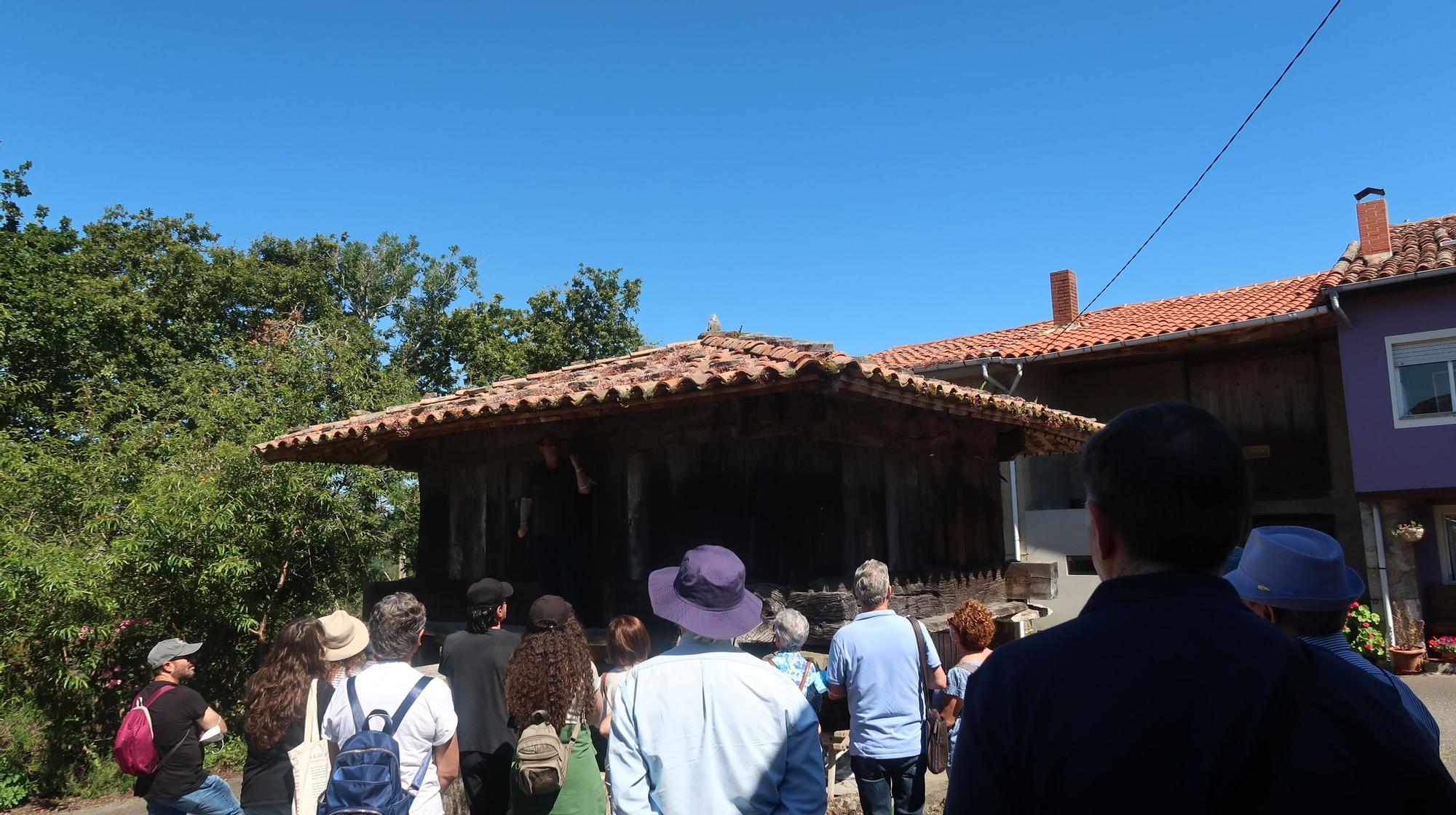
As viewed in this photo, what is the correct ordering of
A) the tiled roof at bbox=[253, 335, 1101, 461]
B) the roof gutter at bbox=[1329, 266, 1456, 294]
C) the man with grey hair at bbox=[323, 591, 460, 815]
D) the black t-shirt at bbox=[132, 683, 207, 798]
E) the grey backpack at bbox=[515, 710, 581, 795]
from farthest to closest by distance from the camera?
the roof gutter at bbox=[1329, 266, 1456, 294]
the tiled roof at bbox=[253, 335, 1101, 461]
the black t-shirt at bbox=[132, 683, 207, 798]
the grey backpack at bbox=[515, 710, 581, 795]
the man with grey hair at bbox=[323, 591, 460, 815]

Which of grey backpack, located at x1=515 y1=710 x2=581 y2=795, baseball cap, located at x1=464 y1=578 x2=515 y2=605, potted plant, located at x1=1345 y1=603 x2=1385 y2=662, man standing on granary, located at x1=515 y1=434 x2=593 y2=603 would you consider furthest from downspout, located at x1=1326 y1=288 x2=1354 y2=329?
grey backpack, located at x1=515 y1=710 x2=581 y2=795

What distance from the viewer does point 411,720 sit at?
120 inches

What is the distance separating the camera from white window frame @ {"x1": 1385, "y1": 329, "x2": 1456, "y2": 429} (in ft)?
39.5

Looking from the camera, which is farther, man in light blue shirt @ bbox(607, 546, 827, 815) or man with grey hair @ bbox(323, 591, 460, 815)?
man with grey hair @ bbox(323, 591, 460, 815)

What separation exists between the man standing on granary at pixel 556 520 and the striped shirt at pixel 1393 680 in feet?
16.8

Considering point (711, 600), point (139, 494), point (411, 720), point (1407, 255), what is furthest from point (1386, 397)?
point (139, 494)

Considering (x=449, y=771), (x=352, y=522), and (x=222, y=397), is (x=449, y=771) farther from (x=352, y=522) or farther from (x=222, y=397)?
(x=222, y=397)

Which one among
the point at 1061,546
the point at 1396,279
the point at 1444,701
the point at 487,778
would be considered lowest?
the point at 1444,701

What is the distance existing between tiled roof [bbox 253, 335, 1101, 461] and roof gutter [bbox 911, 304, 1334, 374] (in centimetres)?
571

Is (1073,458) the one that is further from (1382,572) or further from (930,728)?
(930,728)

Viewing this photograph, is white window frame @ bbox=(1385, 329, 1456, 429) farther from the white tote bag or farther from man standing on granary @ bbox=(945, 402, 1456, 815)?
the white tote bag

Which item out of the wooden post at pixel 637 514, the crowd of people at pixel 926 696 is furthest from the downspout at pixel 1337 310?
the crowd of people at pixel 926 696

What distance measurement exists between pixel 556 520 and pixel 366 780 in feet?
13.2

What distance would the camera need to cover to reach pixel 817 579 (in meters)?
6.05
